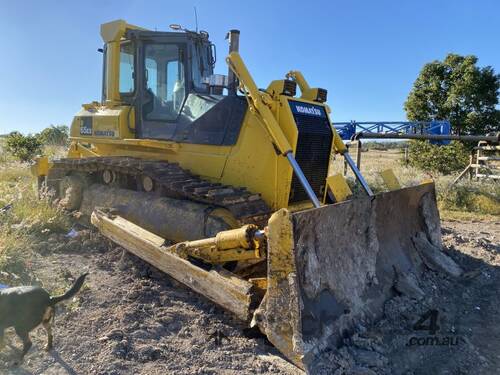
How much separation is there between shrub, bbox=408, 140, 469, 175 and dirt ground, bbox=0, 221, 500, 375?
14.5 m

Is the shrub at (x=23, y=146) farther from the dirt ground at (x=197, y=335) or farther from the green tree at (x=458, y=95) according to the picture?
the green tree at (x=458, y=95)

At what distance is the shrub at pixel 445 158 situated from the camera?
18333 mm

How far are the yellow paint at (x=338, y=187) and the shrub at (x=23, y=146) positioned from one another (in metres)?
15.2

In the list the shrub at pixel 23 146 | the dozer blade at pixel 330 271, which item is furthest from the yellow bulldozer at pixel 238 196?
the shrub at pixel 23 146

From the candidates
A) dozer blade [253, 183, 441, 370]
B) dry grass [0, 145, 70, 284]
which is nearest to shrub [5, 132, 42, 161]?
dry grass [0, 145, 70, 284]

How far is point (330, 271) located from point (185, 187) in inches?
77.6

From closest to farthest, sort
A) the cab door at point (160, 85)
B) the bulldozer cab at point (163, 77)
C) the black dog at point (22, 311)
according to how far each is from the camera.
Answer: the black dog at point (22, 311) → the bulldozer cab at point (163, 77) → the cab door at point (160, 85)

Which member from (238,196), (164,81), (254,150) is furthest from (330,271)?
(164,81)

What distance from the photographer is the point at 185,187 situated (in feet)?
16.1

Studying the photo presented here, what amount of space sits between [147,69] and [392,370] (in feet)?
16.2

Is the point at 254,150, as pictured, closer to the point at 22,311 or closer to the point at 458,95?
the point at 22,311

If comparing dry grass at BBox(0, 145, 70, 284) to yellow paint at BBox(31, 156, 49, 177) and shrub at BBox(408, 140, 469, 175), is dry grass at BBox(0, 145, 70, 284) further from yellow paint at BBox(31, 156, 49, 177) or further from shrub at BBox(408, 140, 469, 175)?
shrub at BBox(408, 140, 469, 175)

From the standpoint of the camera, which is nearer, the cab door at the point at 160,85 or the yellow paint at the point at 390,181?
the cab door at the point at 160,85

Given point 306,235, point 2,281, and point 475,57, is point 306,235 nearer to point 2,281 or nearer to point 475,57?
point 2,281
